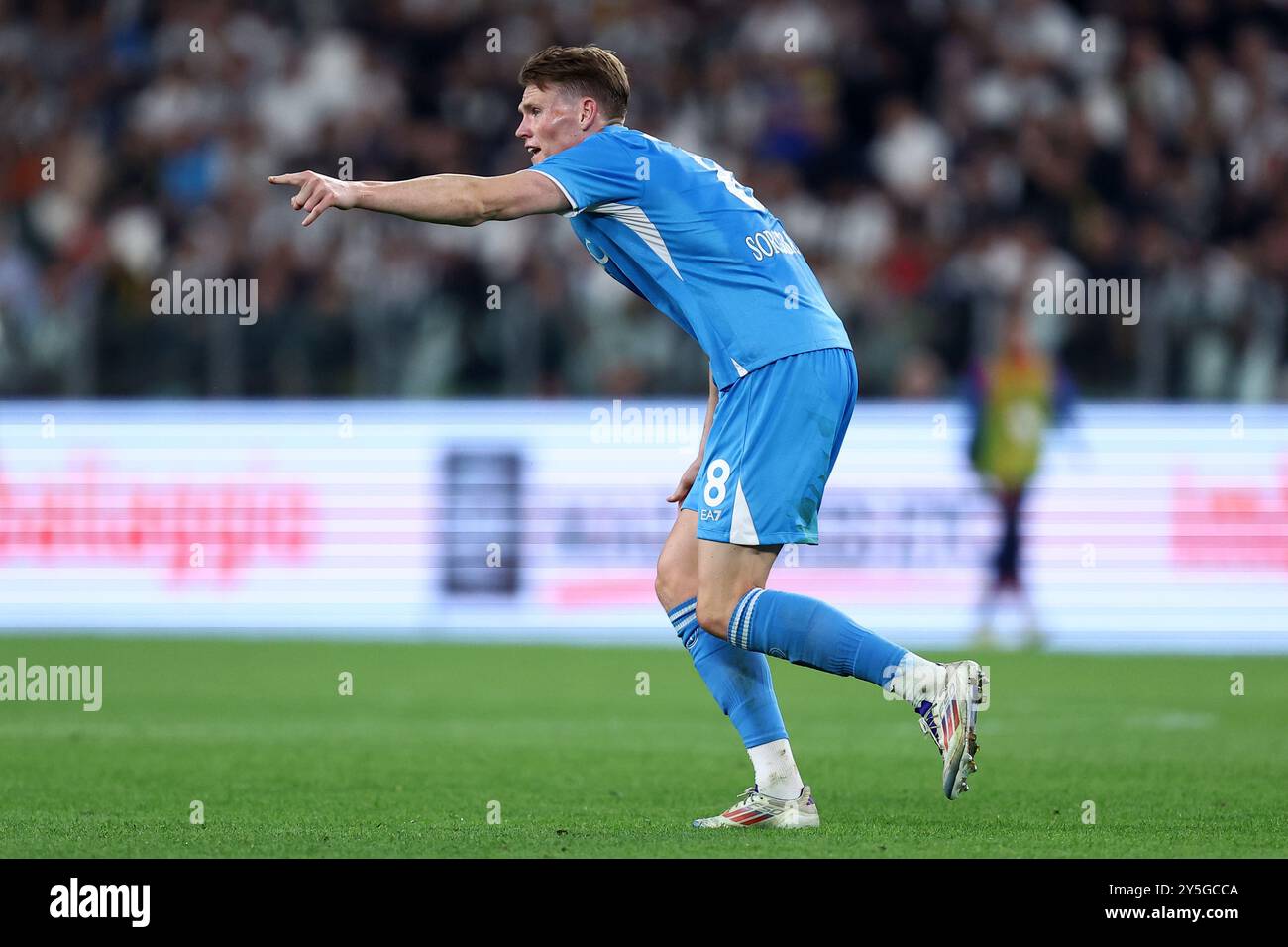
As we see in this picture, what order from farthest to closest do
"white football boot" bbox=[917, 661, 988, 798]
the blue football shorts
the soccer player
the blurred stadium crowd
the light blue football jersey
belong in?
the blurred stadium crowd, the light blue football jersey, the blue football shorts, the soccer player, "white football boot" bbox=[917, 661, 988, 798]

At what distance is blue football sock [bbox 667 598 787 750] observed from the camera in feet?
18.9

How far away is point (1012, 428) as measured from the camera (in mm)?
12781

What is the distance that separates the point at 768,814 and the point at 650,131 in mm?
11177

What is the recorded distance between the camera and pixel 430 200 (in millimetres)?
5051

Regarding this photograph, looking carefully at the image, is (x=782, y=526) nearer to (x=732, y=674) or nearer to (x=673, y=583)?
(x=673, y=583)

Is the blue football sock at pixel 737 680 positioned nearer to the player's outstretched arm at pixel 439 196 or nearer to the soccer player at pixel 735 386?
the soccer player at pixel 735 386

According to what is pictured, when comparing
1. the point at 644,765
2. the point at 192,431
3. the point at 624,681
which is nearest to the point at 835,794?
the point at 644,765

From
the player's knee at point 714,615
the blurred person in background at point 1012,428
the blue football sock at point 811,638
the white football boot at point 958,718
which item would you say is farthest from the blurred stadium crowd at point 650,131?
the white football boot at point 958,718

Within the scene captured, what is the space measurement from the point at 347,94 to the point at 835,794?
37.8 feet

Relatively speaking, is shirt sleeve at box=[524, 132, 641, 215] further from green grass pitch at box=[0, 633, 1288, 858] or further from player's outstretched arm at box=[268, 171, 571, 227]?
green grass pitch at box=[0, 633, 1288, 858]

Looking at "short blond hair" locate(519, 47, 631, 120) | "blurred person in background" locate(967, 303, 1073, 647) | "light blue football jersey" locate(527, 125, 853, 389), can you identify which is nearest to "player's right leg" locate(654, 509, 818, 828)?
"light blue football jersey" locate(527, 125, 853, 389)

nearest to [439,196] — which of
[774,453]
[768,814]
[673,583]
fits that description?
[774,453]

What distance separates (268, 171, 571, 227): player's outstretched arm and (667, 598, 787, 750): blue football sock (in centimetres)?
136

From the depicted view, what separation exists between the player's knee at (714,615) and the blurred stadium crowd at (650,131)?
7.84 meters
